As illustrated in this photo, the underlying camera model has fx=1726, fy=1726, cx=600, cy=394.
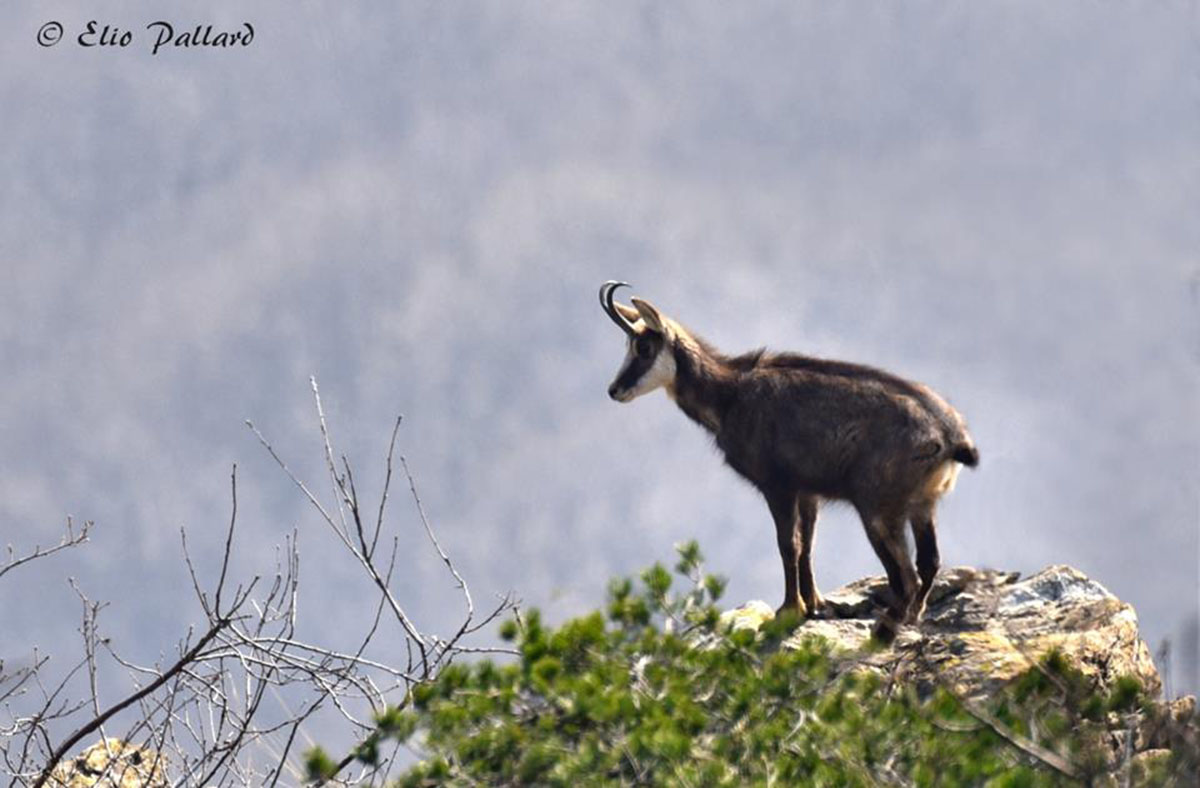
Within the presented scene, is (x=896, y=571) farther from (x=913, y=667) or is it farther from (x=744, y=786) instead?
(x=744, y=786)

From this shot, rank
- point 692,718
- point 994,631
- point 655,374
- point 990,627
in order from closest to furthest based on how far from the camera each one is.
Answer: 1. point 692,718
2. point 994,631
3. point 990,627
4. point 655,374

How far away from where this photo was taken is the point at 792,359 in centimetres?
1212

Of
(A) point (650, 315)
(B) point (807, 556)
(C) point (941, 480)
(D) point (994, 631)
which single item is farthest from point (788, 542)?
(A) point (650, 315)

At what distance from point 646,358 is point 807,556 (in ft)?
6.16

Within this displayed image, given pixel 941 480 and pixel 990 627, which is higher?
pixel 941 480

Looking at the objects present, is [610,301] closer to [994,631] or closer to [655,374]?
[655,374]

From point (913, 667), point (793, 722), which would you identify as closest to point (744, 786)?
point (793, 722)

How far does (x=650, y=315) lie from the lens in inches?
491

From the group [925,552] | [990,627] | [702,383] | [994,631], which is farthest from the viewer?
[702,383]

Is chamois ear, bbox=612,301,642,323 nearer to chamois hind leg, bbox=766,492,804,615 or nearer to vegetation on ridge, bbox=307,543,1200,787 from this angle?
chamois hind leg, bbox=766,492,804,615

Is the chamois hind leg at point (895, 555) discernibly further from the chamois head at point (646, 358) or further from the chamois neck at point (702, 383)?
the chamois head at point (646, 358)

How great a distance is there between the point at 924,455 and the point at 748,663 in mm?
3821

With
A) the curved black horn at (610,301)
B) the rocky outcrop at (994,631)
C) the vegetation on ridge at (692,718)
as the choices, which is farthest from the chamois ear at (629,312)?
the vegetation on ridge at (692,718)

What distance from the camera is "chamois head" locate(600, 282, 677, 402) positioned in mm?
12414
